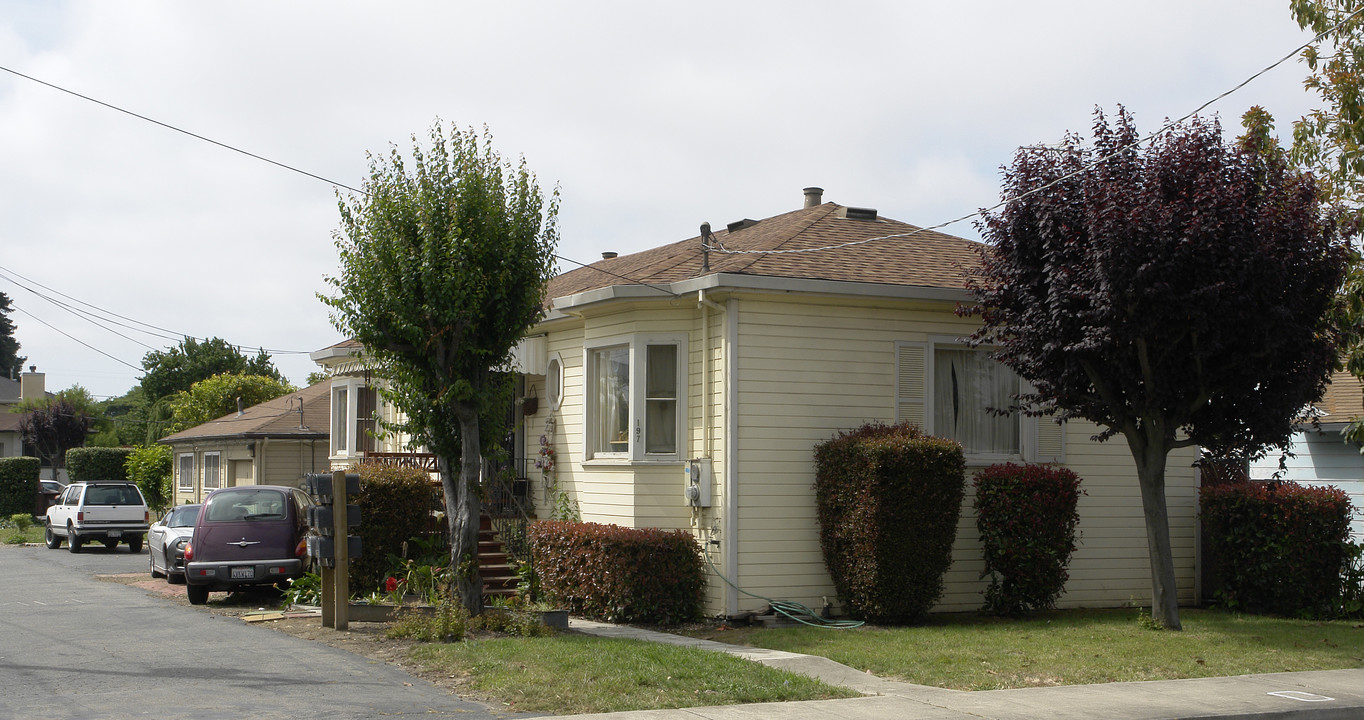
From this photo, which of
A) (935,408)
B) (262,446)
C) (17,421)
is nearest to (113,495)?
(262,446)

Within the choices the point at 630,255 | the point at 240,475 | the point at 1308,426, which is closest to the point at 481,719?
the point at 630,255

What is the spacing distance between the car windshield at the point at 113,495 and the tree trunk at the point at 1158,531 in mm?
24164

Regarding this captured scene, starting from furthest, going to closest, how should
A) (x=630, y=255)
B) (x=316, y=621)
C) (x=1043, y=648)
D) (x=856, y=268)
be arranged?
(x=630, y=255), (x=856, y=268), (x=316, y=621), (x=1043, y=648)

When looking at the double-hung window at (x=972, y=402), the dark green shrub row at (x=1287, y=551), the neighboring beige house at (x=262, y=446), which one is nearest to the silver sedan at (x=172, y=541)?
the neighboring beige house at (x=262, y=446)

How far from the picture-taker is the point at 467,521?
13008 millimetres

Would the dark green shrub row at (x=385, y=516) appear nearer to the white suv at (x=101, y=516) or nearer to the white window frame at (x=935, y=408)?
the white window frame at (x=935, y=408)

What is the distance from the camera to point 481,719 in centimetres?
852

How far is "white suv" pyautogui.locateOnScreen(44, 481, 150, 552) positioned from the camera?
1090 inches

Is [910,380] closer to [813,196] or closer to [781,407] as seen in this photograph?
[781,407]

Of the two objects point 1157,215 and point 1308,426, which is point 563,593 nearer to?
point 1157,215

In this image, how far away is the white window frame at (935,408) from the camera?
15.3 metres

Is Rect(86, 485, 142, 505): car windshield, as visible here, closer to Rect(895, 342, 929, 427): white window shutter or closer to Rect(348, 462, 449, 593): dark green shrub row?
Rect(348, 462, 449, 593): dark green shrub row

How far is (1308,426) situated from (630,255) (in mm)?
12384

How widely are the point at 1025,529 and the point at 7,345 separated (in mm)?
84548
